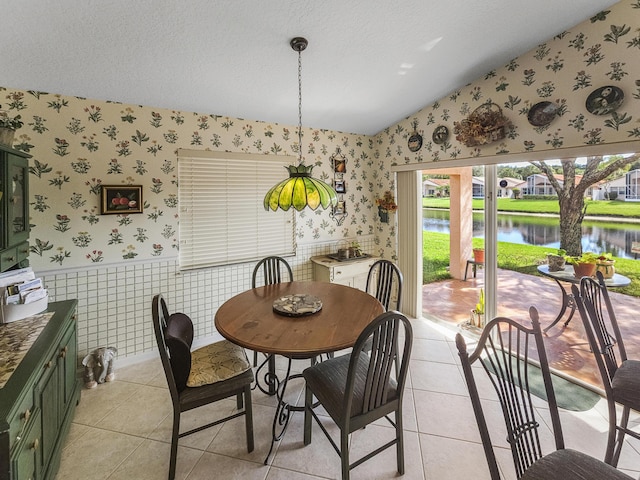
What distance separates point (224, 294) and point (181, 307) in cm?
45

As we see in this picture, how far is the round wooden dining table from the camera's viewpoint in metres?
1.61

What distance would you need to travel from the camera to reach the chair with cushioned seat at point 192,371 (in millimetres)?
1642

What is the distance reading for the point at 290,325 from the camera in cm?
187

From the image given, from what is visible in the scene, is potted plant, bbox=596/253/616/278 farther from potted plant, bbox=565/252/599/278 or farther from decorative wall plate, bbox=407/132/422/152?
decorative wall plate, bbox=407/132/422/152

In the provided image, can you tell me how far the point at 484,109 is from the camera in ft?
9.60

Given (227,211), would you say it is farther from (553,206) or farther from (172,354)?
(553,206)

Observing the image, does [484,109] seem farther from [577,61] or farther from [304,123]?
[304,123]

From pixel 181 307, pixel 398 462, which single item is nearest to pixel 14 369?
pixel 181 307

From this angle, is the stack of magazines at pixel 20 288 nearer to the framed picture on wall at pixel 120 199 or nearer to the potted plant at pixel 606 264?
the framed picture on wall at pixel 120 199

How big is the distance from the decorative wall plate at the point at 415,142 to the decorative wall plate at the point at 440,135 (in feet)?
0.60

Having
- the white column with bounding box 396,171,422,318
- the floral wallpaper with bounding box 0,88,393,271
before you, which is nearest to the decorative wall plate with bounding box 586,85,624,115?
the white column with bounding box 396,171,422,318

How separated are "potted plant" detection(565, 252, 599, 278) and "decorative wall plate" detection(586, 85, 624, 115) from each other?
113cm

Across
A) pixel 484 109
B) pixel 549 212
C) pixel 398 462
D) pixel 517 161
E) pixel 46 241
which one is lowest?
pixel 398 462

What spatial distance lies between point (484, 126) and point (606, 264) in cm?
154
